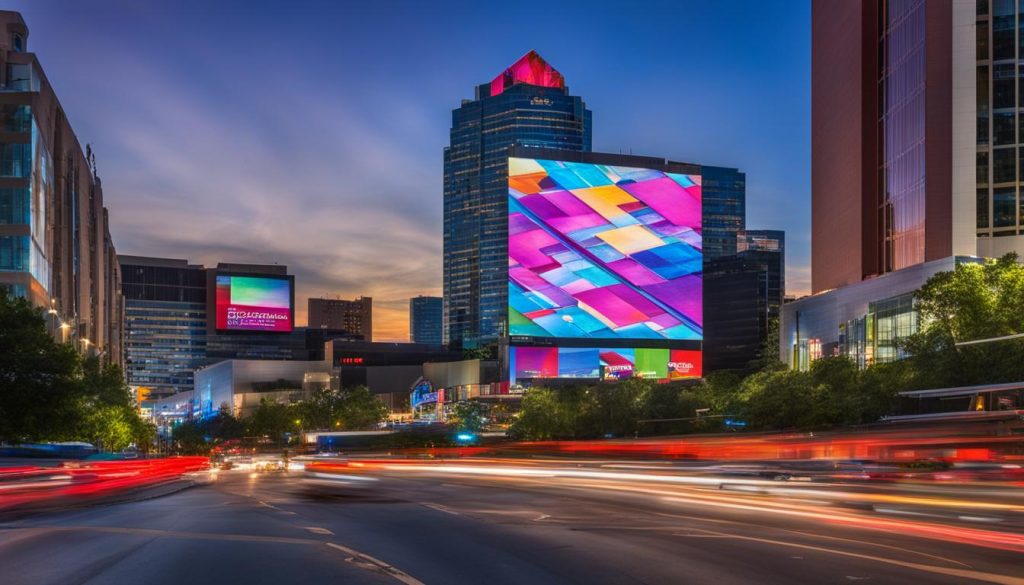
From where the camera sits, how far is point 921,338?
65875mm

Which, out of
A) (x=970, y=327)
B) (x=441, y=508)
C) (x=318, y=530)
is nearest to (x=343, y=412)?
(x=970, y=327)

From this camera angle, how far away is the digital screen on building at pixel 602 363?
162 metres

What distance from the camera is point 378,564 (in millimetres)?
15945

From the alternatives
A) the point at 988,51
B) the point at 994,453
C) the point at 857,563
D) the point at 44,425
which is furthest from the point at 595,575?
the point at 988,51

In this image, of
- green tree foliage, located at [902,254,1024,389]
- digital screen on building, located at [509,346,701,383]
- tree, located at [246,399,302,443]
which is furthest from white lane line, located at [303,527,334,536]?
tree, located at [246,399,302,443]

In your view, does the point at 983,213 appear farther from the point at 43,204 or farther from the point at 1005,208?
the point at 43,204

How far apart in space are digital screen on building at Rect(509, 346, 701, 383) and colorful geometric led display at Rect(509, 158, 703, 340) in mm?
2671

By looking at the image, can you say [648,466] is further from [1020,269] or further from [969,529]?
[1020,269]

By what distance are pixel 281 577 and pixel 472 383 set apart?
553 ft

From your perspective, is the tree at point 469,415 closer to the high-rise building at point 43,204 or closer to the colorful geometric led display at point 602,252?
the colorful geometric led display at point 602,252

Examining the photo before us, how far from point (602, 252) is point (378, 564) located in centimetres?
14844

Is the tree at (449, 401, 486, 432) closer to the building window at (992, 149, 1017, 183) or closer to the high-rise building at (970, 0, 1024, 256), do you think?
the high-rise building at (970, 0, 1024, 256)

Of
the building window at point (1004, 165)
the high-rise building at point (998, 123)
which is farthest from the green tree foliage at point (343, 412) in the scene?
the building window at point (1004, 165)

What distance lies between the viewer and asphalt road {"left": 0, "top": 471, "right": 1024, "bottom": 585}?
14.9 meters
